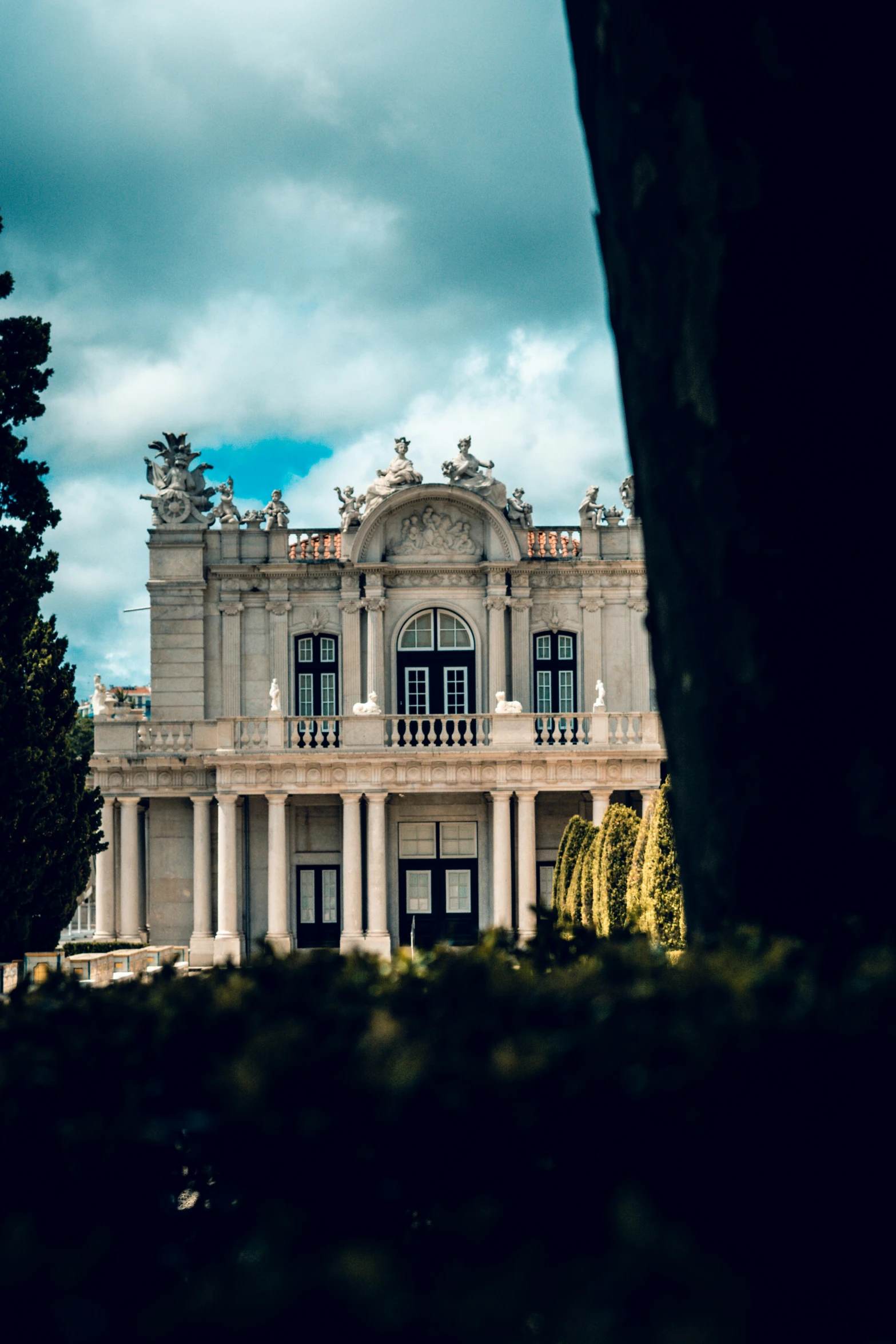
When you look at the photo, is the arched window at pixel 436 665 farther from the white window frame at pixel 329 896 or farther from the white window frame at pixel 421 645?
the white window frame at pixel 329 896

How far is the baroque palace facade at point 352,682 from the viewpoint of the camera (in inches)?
1479

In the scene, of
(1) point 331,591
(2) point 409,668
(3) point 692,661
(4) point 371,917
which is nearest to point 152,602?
(1) point 331,591

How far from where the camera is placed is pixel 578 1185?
140 inches

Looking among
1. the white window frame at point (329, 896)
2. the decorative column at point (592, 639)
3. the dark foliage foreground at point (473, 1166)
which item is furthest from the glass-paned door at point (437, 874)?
the dark foliage foreground at point (473, 1166)

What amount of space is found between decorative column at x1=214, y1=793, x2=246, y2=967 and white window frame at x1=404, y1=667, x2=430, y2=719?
6556mm

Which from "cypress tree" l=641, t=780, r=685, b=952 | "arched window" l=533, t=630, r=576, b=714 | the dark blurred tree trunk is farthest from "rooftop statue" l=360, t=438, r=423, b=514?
the dark blurred tree trunk

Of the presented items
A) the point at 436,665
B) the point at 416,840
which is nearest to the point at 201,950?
the point at 416,840

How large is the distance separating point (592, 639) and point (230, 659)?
11622 mm

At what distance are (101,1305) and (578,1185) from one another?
4.64 ft

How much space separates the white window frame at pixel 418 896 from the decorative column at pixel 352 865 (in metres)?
2.81

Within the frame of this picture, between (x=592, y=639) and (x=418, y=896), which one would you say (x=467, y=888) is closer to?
(x=418, y=896)

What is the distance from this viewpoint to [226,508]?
40.2 meters

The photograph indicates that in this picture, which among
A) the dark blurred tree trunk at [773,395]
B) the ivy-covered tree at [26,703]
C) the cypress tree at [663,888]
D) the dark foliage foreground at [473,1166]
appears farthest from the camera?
the ivy-covered tree at [26,703]

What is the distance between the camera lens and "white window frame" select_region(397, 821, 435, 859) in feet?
129
